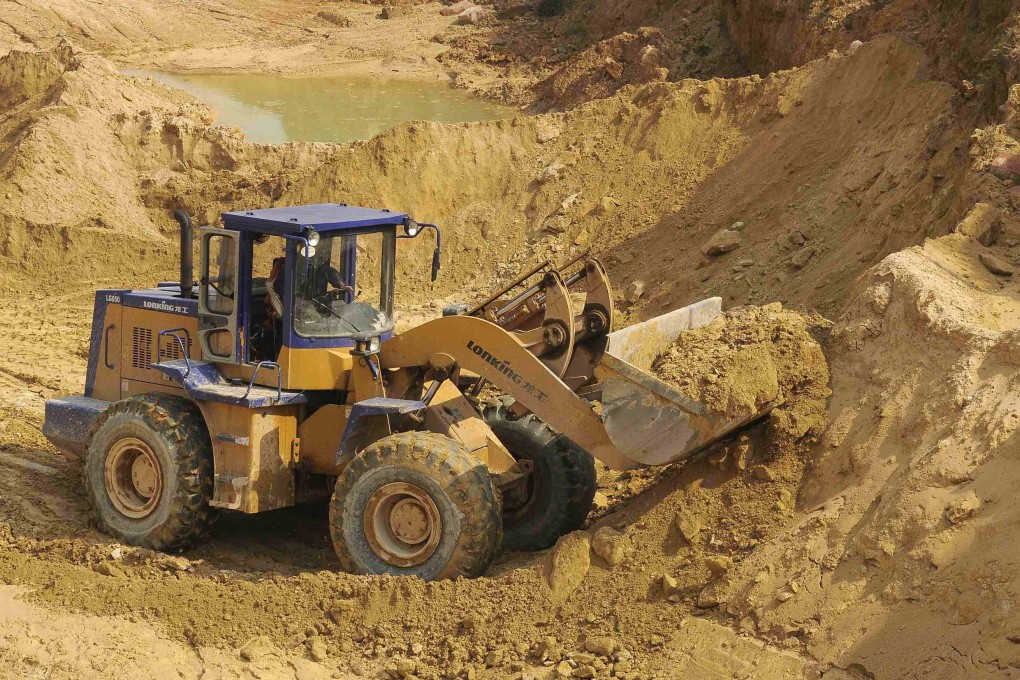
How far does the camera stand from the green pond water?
25.9m

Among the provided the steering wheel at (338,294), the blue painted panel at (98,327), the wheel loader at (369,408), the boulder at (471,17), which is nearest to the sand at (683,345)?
the wheel loader at (369,408)

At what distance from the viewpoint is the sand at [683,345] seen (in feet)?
22.8

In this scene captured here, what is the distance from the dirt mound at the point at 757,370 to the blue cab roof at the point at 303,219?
237 cm

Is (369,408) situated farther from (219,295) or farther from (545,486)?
(545,486)

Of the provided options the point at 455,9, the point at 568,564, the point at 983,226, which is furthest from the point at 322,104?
the point at 568,564

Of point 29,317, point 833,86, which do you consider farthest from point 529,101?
point 29,317

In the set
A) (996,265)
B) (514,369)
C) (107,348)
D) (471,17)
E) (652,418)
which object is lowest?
(107,348)

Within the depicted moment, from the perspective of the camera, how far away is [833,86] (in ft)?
54.0

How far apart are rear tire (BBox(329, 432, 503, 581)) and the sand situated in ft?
0.82

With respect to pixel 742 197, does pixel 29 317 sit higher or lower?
lower

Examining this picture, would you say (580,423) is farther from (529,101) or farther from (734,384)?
(529,101)

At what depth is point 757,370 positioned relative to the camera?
773cm

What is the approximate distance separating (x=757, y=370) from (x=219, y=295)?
3993mm

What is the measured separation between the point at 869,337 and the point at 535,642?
3.20 m
